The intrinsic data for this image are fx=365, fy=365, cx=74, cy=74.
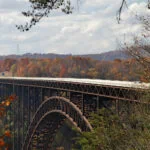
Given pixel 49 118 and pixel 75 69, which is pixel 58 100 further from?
pixel 75 69

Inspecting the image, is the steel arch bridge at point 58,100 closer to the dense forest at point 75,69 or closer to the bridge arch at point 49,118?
the bridge arch at point 49,118

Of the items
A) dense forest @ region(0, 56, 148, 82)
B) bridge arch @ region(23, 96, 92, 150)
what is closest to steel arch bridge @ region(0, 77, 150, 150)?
bridge arch @ region(23, 96, 92, 150)

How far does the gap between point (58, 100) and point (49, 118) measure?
266 inches

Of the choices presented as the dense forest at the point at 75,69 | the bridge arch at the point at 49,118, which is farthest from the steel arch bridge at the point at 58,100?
the dense forest at the point at 75,69

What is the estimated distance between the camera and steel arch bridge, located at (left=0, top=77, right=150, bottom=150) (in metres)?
29.9

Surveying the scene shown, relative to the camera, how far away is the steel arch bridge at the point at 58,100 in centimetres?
2987

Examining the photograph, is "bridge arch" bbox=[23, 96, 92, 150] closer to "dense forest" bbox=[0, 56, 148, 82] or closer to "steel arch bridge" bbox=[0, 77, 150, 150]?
"steel arch bridge" bbox=[0, 77, 150, 150]

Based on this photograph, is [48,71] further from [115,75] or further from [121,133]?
[121,133]

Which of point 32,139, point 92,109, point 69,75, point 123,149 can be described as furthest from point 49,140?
point 69,75

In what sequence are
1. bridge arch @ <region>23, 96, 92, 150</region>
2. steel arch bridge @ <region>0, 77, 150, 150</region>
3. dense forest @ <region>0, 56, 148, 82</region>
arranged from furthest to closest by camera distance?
dense forest @ <region>0, 56, 148, 82</region> < bridge arch @ <region>23, 96, 92, 150</region> < steel arch bridge @ <region>0, 77, 150, 150</region>

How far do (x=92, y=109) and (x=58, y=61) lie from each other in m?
143

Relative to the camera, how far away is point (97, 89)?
34.4 metres

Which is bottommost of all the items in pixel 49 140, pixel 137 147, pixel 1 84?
pixel 49 140

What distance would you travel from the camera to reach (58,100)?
47062mm
